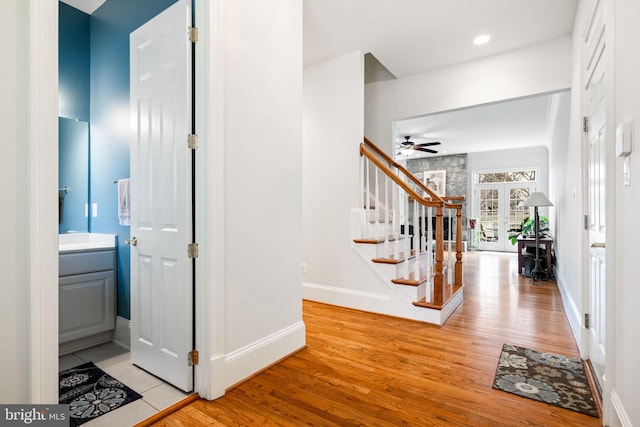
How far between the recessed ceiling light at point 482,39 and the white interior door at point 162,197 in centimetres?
295

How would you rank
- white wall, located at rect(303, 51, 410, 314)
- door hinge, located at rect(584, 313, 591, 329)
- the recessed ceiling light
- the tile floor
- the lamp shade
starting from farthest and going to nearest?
the lamp shade → white wall, located at rect(303, 51, 410, 314) → the recessed ceiling light → door hinge, located at rect(584, 313, 591, 329) → the tile floor

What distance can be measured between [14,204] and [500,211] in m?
10.4

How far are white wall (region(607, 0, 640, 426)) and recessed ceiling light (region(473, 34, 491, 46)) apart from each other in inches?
78.8

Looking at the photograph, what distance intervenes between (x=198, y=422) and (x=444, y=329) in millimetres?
Answer: 2256

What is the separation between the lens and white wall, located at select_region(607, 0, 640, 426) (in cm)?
126

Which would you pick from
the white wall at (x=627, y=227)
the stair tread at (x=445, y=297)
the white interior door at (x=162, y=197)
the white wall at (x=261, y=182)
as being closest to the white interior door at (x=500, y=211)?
the stair tread at (x=445, y=297)

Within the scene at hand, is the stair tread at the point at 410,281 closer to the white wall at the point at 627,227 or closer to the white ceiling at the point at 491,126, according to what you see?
the white wall at the point at 627,227

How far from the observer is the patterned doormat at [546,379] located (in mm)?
1836

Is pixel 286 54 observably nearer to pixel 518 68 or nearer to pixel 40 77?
pixel 40 77

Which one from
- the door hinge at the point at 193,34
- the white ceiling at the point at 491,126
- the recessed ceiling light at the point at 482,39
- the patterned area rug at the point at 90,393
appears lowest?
the patterned area rug at the point at 90,393

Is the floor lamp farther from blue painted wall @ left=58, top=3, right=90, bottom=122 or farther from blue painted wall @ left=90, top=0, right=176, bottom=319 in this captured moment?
blue painted wall @ left=58, top=3, right=90, bottom=122

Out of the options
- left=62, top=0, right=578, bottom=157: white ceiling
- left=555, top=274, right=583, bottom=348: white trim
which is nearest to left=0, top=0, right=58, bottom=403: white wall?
left=62, top=0, right=578, bottom=157: white ceiling

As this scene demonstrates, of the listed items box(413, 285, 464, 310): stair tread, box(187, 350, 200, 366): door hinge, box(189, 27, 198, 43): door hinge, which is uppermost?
box(189, 27, 198, 43): door hinge

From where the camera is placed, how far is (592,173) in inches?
90.7
